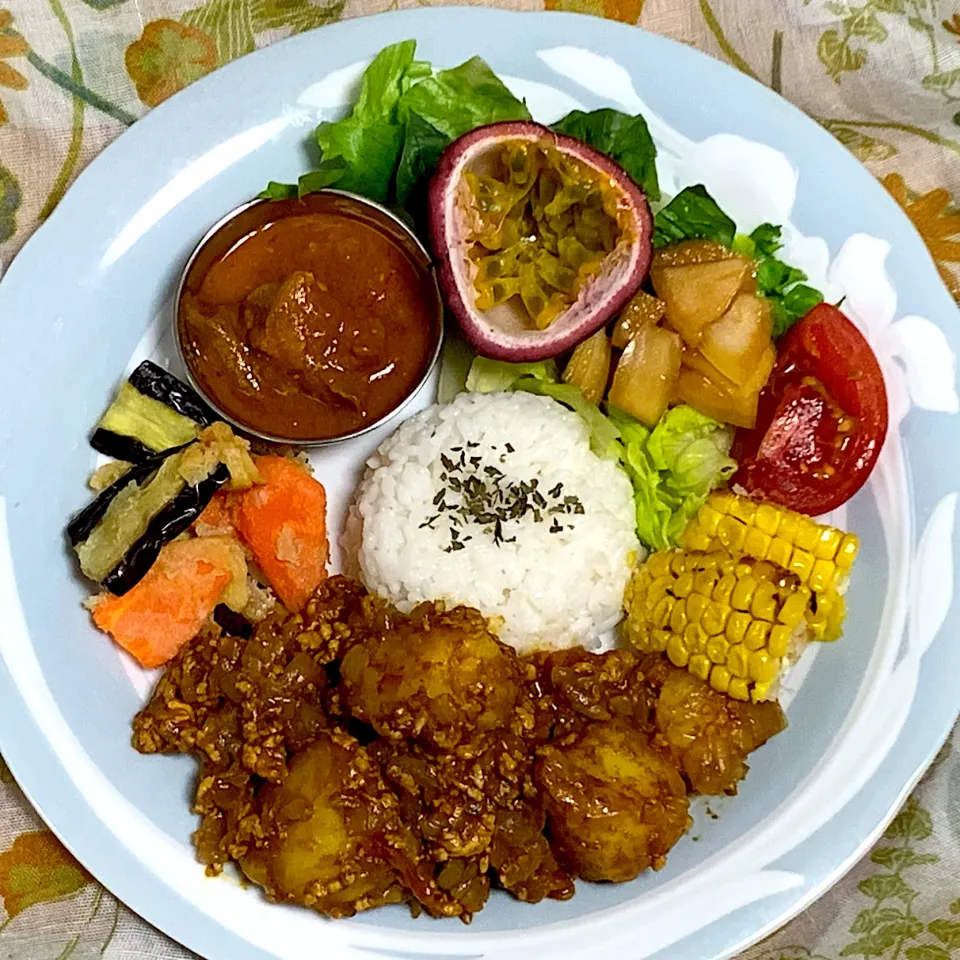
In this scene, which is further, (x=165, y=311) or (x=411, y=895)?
(x=165, y=311)

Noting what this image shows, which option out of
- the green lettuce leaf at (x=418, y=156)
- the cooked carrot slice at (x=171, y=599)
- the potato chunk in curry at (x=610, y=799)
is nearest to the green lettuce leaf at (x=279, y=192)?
the green lettuce leaf at (x=418, y=156)

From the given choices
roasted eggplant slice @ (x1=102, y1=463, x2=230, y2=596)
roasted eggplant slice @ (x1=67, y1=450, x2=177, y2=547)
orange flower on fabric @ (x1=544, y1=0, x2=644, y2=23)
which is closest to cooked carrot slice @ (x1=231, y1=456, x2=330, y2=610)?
roasted eggplant slice @ (x1=102, y1=463, x2=230, y2=596)

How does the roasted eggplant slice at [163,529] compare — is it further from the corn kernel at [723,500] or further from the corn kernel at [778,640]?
the corn kernel at [778,640]

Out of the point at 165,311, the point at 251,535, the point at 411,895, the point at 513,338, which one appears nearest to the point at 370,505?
the point at 251,535

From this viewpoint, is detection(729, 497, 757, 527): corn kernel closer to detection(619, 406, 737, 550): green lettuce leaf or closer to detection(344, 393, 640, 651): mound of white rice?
detection(619, 406, 737, 550): green lettuce leaf

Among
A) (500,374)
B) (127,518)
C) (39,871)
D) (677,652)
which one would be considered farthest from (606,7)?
(39,871)

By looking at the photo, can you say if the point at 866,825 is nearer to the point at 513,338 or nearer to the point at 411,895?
the point at 411,895
